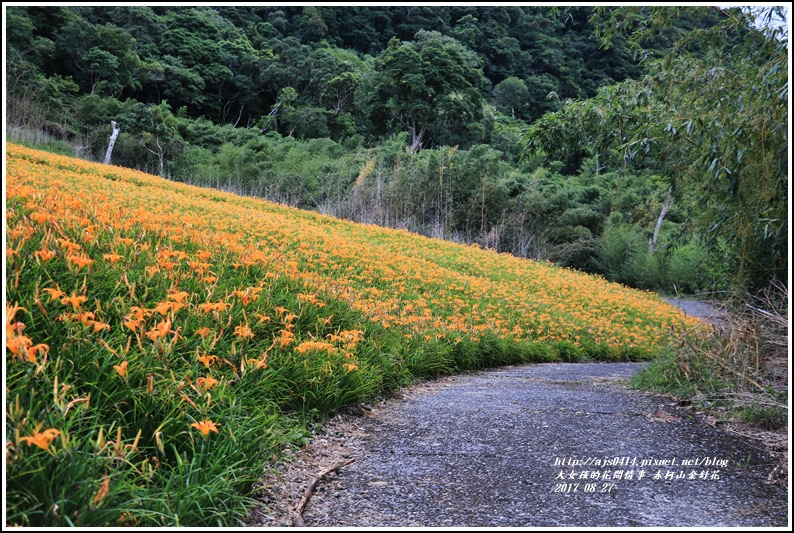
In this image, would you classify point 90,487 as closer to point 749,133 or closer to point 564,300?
point 749,133

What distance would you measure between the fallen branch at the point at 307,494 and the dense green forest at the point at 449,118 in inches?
108

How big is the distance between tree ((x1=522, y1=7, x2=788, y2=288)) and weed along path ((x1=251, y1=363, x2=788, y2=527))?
67.0 inches

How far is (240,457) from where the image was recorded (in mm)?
2342

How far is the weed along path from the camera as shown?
7.19ft

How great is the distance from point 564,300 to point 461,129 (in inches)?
822

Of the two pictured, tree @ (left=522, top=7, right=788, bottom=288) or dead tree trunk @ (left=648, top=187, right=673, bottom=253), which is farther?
dead tree trunk @ (left=648, top=187, right=673, bottom=253)

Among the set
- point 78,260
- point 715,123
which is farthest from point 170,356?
point 715,123

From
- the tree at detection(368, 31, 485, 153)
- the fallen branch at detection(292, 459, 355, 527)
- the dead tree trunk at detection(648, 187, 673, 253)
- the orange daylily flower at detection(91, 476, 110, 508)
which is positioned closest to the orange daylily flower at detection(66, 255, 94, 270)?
the orange daylily flower at detection(91, 476, 110, 508)

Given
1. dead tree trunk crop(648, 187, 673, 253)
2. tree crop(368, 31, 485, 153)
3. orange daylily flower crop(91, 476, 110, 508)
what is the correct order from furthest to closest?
tree crop(368, 31, 485, 153) → dead tree trunk crop(648, 187, 673, 253) → orange daylily flower crop(91, 476, 110, 508)

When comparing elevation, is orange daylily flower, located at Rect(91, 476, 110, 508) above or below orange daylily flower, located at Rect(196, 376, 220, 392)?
below

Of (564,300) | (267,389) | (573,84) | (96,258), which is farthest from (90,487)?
(564,300)

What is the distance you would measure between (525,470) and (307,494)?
1.09 m

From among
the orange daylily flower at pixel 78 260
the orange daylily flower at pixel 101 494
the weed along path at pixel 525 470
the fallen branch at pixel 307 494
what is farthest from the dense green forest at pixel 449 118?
the orange daylily flower at pixel 101 494

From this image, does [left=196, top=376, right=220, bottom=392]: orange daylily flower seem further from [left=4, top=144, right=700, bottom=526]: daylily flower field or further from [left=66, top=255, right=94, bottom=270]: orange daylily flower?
[left=66, top=255, right=94, bottom=270]: orange daylily flower
